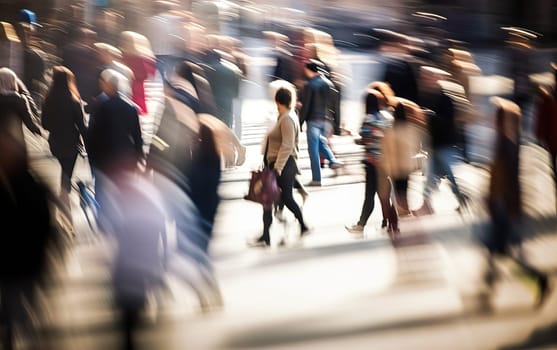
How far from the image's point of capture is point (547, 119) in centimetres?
767

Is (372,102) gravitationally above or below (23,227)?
below

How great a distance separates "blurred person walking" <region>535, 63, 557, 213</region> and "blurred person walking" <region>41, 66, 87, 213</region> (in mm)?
3776

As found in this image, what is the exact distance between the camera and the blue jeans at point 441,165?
7.98 meters

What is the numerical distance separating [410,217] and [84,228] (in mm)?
3078

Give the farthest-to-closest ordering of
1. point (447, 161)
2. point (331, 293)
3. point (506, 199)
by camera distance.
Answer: point (447, 161) < point (331, 293) < point (506, 199)

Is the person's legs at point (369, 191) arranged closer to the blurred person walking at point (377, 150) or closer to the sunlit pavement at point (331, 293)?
the blurred person walking at point (377, 150)

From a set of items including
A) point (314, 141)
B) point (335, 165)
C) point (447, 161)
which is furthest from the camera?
point (335, 165)

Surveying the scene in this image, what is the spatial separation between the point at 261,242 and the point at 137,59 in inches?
81.1

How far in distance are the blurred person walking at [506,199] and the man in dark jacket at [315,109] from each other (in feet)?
10.6

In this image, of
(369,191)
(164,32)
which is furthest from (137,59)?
(369,191)

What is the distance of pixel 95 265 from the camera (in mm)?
7023

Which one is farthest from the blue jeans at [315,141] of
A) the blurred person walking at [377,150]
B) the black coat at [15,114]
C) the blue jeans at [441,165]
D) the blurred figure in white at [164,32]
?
the black coat at [15,114]

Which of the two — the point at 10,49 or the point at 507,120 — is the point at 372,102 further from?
the point at 10,49

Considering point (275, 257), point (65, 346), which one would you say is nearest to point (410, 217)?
point (275, 257)
